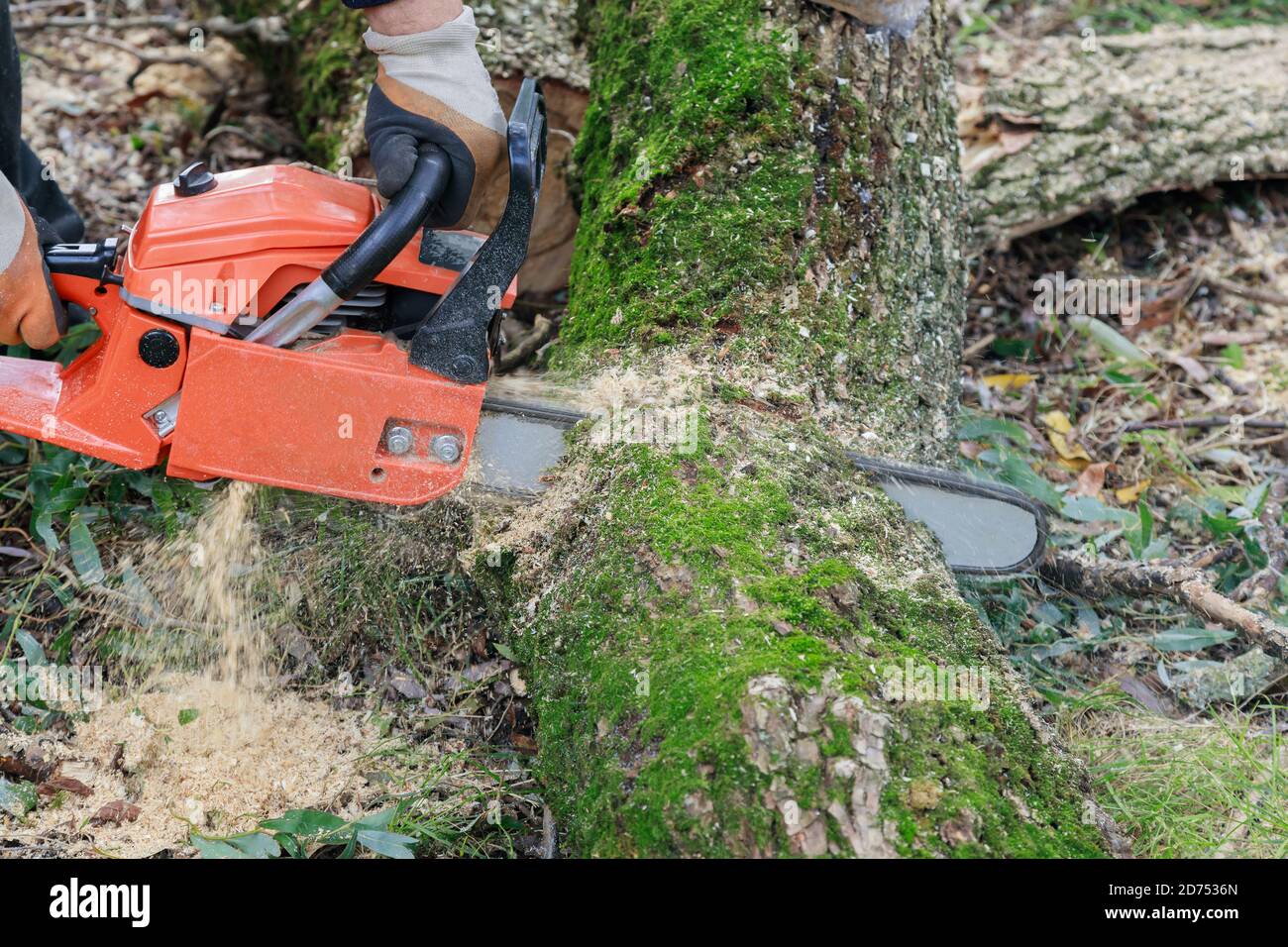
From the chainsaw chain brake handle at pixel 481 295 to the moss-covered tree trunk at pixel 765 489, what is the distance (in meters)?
0.36

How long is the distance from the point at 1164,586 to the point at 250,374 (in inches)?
93.0

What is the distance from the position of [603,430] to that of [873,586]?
28.2 inches

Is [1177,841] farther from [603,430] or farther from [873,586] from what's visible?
[603,430]

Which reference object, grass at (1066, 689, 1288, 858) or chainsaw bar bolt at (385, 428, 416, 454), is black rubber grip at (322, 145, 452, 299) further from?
grass at (1066, 689, 1288, 858)

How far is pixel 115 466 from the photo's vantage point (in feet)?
10.1

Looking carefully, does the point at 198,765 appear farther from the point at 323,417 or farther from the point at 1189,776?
the point at 1189,776

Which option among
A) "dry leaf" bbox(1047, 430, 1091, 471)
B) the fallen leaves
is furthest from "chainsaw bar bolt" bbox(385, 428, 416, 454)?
"dry leaf" bbox(1047, 430, 1091, 471)

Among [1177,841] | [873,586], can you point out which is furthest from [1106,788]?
[873,586]

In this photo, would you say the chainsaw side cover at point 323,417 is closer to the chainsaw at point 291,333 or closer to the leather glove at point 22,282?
the chainsaw at point 291,333

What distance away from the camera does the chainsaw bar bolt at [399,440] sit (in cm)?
238

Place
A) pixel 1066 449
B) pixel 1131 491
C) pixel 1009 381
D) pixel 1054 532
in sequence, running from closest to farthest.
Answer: pixel 1054 532, pixel 1131 491, pixel 1066 449, pixel 1009 381

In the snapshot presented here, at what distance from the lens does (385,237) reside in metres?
2.18

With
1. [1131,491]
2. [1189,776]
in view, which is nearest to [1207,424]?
[1131,491]

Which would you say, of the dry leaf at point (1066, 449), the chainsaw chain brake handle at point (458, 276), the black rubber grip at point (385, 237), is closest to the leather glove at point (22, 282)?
the chainsaw chain brake handle at point (458, 276)
